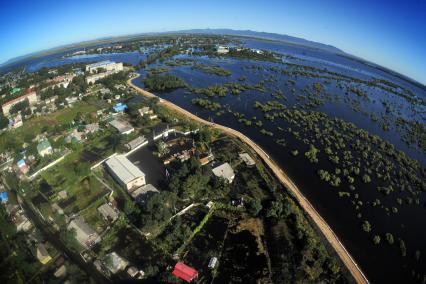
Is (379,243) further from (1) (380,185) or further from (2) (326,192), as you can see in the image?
(1) (380,185)

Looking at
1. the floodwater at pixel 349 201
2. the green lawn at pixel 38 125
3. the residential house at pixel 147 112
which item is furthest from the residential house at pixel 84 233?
the residential house at pixel 147 112

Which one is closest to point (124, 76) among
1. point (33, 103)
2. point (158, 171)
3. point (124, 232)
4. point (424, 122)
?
point (33, 103)

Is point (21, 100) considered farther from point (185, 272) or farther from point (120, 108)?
point (185, 272)

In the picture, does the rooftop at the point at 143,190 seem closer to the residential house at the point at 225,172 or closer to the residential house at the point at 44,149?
the residential house at the point at 225,172

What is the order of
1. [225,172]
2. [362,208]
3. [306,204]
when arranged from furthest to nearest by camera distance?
1. [225,172]
2. [362,208]
3. [306,204]

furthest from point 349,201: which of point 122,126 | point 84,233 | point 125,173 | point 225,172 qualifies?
point 122,126
